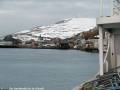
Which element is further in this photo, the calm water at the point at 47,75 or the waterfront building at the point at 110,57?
the calm water at the point at 47,75

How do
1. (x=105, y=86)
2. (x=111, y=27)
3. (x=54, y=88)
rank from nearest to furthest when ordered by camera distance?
(x=105, y=86) < (x=111, y=27) < (x=54, y=88)

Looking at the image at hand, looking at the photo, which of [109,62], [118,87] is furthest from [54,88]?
[118,87]

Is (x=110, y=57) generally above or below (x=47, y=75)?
above

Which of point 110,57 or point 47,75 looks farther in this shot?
point 47,75

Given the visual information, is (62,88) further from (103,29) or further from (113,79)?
(113,79)

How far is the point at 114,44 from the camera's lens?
74.1 feet

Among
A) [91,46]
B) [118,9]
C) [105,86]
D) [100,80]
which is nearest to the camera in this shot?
[105,86]

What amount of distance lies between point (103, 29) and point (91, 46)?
160 meters

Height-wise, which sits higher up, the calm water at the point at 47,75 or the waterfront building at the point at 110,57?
the waterfront building at the point at 110,57

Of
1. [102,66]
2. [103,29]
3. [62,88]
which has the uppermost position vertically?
[103,29]

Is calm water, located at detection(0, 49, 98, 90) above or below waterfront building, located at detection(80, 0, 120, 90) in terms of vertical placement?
below

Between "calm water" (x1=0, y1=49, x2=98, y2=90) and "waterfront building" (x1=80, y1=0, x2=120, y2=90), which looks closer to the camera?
"waterfront building" (x1=80, y1=0, x2=120, y2=90)

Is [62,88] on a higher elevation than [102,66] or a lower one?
lower

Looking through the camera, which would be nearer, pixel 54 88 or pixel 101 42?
pixel 101 42
